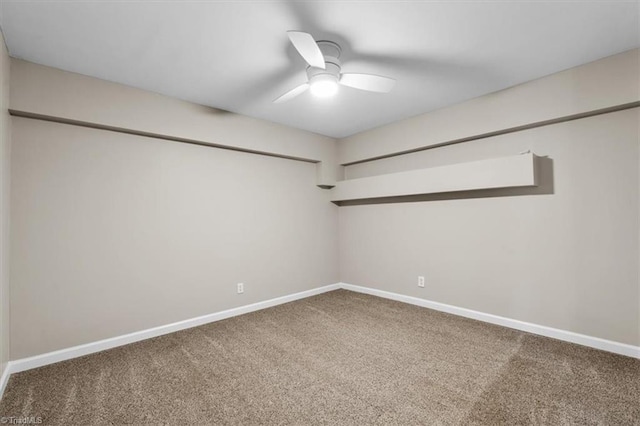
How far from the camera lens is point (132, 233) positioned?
2.85 m

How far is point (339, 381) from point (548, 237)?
2362 mm

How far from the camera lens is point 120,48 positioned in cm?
218

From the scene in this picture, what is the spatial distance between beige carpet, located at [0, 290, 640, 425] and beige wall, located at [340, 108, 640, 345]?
0.36 metres

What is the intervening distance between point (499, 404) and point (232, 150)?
135 inches

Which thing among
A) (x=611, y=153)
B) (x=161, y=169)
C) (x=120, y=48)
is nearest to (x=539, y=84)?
(x=611, y=153)

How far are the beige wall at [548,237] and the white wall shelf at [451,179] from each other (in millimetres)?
263

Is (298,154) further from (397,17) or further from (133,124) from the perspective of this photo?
(397,17)

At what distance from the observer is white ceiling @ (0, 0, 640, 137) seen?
5.92ft

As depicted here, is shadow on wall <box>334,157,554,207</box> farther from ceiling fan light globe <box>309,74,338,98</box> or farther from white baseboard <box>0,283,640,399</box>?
ceiling fan light globe <box>309,74,338,98</box>

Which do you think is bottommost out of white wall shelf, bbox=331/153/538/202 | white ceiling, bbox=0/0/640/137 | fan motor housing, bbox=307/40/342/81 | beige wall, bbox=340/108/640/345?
beige wall, bbox=340/108/640/345

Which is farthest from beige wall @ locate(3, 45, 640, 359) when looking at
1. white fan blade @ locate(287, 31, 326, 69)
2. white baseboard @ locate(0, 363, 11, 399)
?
white fan blade @ locate(287, 31, 326, 69)

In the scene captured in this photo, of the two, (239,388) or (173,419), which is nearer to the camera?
(173,419)

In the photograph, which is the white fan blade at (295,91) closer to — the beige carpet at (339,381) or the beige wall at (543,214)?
the beige wall at (543,214)

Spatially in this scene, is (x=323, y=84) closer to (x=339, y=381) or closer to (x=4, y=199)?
(x=339, y=381)
